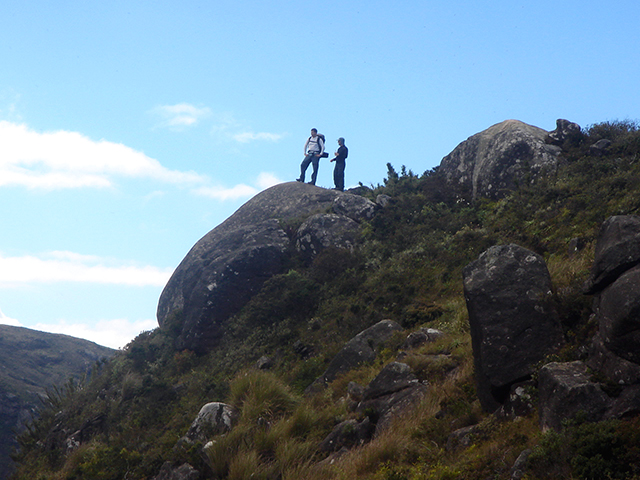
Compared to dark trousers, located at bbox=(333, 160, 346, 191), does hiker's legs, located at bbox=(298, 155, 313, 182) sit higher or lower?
higher

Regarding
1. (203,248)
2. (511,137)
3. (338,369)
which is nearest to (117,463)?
(338,369)

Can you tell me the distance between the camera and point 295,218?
21.9m

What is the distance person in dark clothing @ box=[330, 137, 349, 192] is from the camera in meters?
23.9

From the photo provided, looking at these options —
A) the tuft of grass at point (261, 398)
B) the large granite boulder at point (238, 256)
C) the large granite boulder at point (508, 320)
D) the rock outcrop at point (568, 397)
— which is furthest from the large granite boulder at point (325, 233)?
the rock outcrop at point (568, 397)

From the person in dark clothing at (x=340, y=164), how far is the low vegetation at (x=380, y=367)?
2231 millimetres

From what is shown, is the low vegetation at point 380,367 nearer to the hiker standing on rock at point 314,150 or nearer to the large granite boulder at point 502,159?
the large granite boulder at point 502,159

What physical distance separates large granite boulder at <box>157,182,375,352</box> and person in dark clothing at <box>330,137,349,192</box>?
2.58ft

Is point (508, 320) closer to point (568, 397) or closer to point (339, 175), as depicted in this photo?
point (568, 397)

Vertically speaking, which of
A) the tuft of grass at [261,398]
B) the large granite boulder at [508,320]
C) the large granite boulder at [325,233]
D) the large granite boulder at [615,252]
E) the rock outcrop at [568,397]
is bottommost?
the tuft of grass at [261,398]

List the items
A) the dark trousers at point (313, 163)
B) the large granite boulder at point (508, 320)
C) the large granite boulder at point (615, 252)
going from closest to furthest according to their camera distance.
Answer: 1. the large granite boulder at point (615, 252)
2. the large granite boulder at point (508, 320)
3. the dark trousers at point (313, 163)

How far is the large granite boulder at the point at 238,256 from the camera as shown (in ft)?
59.1

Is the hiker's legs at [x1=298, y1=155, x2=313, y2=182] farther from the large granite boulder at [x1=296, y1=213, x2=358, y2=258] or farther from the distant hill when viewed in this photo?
the distant hill

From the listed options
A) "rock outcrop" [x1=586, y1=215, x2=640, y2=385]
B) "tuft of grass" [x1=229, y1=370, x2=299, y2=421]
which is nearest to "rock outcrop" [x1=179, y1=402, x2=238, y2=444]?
"tuft of grass" [x1=229, y1=370, x2=299, y2=421]

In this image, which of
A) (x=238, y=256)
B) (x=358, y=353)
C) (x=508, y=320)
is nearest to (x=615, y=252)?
(x=508, y=320)
